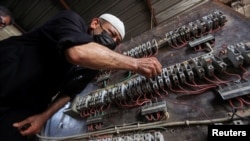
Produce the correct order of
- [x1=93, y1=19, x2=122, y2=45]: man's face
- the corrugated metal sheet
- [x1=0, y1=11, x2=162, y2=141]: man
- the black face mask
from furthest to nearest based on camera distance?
the corrugated metal sheet → [x1=93, y1=19, x2=122, y2=45]: man's face → the black face mask → [x1=0, y1=11, x2=162, y2=141]: man

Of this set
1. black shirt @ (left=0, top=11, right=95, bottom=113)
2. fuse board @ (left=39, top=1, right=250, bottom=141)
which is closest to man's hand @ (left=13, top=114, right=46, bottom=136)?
black shirt @ (left=0, top=11, right=95, bottom=113)

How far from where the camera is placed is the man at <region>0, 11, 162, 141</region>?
1148 millimetres

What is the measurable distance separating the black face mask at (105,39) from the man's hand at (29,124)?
2.51 ft

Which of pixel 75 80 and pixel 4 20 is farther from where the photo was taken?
pixel 4 20

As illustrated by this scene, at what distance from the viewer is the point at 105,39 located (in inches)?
61.6

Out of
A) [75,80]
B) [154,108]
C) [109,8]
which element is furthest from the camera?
[109,8]

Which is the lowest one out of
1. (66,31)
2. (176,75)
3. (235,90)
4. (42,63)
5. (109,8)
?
(235,90)

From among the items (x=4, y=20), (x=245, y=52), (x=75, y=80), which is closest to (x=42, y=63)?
(x=75, y=80)

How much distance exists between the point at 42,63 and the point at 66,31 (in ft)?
1.14

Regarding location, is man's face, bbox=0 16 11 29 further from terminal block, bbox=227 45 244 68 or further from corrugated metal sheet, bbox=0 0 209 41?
terminal block, bbox=227 45 244 68

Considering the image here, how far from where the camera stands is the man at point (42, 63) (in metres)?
1.15

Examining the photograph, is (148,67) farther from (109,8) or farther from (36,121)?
(109,8)

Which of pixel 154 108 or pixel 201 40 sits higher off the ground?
pixel 201 40

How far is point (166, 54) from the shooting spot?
1.64m
